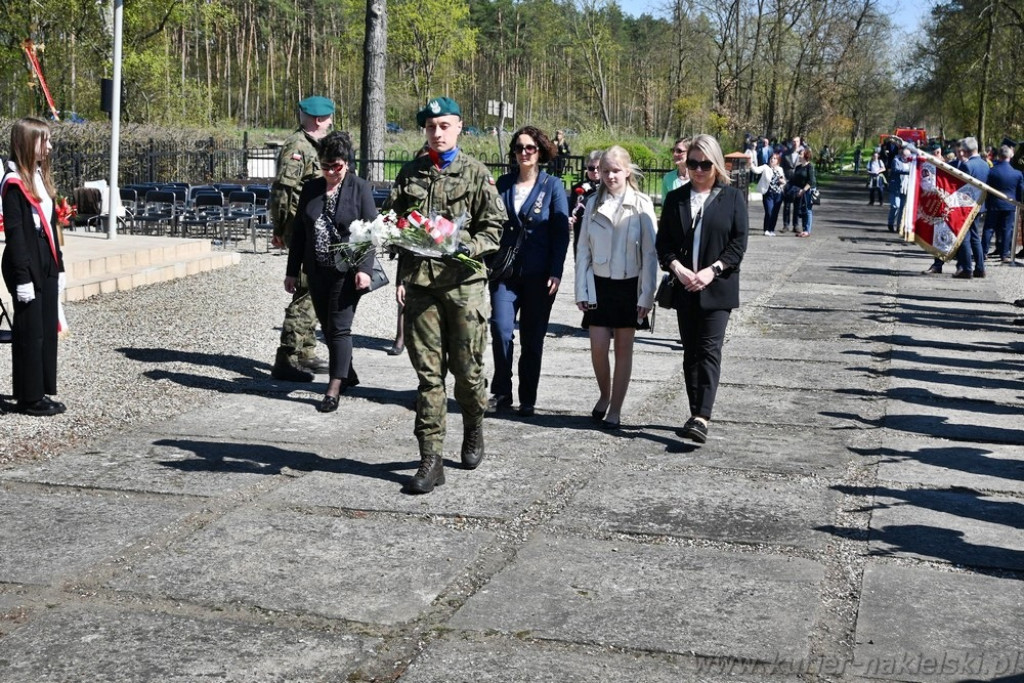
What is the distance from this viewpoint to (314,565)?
514 centimetres

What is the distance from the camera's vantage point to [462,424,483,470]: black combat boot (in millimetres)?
6707

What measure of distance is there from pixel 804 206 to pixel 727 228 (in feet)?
58.3

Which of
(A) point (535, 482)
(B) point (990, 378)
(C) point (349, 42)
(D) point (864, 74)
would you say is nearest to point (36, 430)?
(A) point (535, 482)

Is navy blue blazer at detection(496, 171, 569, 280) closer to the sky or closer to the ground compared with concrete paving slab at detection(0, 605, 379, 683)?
closer to the sky

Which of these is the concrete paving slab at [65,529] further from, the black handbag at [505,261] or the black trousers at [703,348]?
the black trousers at [703,348]

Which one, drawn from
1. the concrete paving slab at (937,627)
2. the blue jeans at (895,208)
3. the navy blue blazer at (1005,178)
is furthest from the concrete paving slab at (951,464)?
the blue jeans at (895,208)

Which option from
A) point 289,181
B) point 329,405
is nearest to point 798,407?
point 329,405

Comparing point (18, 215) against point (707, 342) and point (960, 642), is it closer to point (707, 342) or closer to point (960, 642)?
point (707, 342)

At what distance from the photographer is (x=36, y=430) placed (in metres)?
7.50

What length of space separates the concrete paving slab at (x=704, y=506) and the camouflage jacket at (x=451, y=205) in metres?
1.25

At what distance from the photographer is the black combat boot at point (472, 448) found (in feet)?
22.0

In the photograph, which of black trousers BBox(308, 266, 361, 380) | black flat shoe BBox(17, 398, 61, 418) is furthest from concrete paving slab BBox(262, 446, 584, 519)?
black flat shoe BBox(17, 398, 61, 418)

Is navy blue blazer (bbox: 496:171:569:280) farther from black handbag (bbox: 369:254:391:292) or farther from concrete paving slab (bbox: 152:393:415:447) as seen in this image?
concrete paving slab (bbox: 152:393:415:447)

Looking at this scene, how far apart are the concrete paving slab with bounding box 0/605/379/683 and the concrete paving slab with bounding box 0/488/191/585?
51cm
